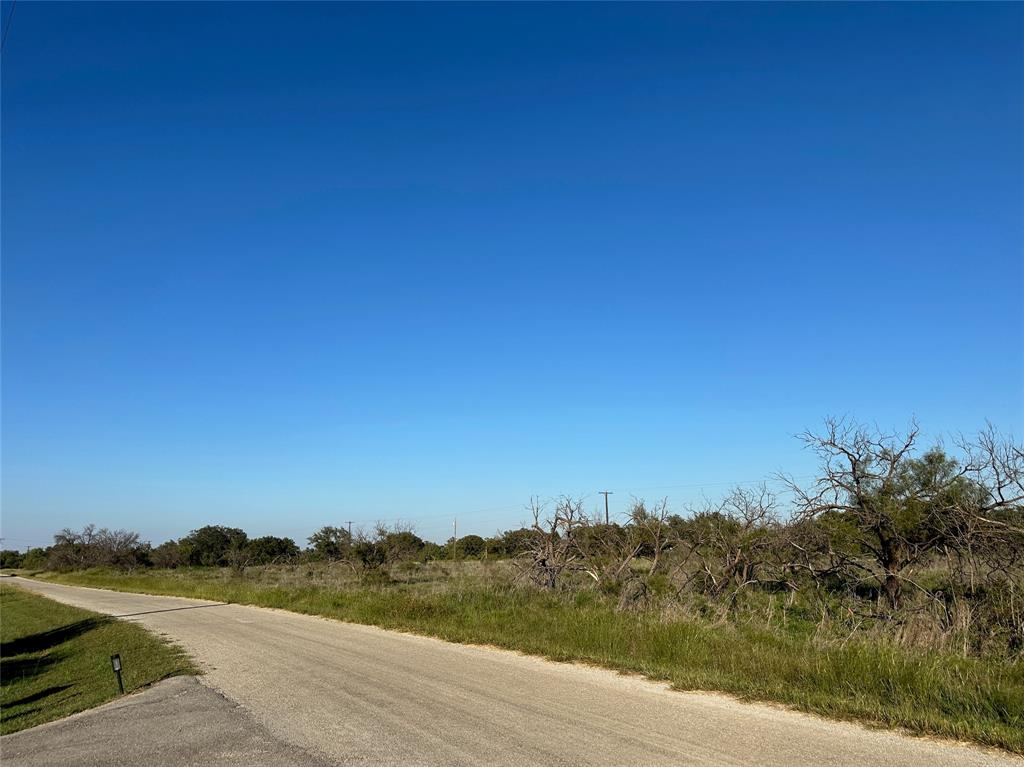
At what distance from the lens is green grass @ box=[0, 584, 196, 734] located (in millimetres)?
11289

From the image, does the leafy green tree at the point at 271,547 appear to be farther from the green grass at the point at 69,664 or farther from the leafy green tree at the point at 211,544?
→ the green grass at the point at 69,664

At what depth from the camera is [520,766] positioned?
21.8 ft

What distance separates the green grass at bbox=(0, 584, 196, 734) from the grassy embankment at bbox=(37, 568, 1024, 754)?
535 cm

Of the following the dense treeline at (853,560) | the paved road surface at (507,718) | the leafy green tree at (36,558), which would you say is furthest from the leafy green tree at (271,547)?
the paved road surface at (507,718)

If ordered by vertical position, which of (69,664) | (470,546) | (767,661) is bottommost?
(69,664)

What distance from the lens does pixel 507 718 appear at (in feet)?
27.3

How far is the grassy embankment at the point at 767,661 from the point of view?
24.5 ft

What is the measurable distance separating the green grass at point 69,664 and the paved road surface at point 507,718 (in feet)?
4.38

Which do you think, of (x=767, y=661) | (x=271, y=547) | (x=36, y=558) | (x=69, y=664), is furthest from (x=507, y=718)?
(x=36, y=558)

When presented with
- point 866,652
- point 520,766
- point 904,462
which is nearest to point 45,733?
point 520,766

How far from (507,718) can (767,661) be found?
12.5 ft

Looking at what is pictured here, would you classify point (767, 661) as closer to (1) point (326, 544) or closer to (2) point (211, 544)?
(1) point (326, 544)

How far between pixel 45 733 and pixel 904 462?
15994 millimetres

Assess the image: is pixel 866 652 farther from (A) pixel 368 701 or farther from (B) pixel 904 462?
(B) pixel 904 462
